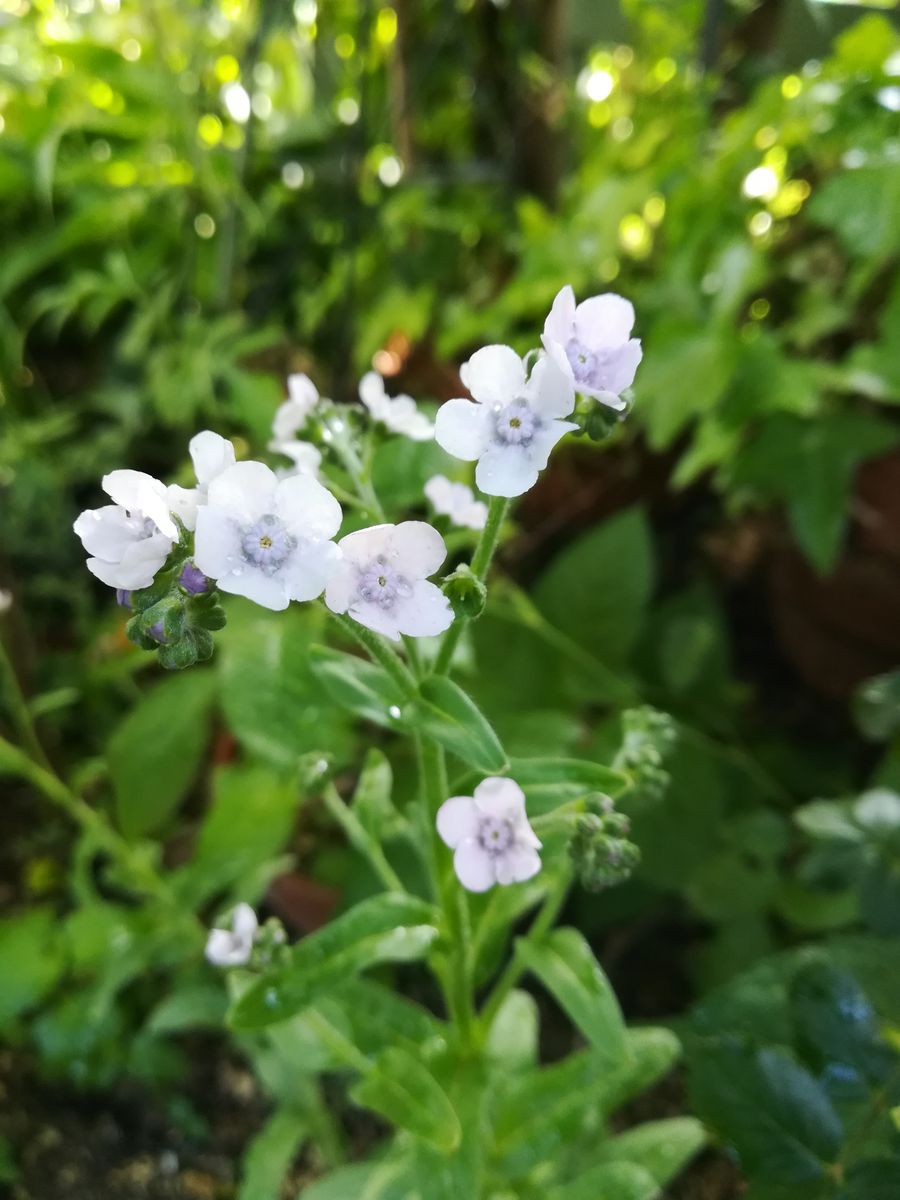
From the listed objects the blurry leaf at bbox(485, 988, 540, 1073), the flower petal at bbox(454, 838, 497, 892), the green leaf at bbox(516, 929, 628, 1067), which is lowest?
the blurry leaf at bbox(485, 988, 540, 1073)

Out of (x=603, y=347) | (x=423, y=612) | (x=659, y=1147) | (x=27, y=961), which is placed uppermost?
(x=603, y=347)

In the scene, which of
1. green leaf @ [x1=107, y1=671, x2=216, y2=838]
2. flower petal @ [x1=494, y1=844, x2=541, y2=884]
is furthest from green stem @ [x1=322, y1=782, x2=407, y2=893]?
green leaf @ [x1=107, y1=671, x2=216, y2=838]

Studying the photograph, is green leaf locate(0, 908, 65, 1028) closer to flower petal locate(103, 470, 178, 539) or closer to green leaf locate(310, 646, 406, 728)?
green leaf locate(310, 646, 406, 728)

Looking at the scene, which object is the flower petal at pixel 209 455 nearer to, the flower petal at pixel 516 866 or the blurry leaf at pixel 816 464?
the flower petal at pixel 516 866

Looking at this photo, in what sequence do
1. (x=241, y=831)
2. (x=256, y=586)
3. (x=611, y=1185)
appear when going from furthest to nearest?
(x=241, y=831)
(x=611, y=1185)
(x=256, y=586)

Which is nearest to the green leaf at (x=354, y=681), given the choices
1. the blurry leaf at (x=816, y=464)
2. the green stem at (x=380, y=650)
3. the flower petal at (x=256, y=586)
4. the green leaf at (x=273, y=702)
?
the green stem at (x=380, y=650)

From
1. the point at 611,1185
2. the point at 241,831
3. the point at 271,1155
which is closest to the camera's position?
the point at 611,1185

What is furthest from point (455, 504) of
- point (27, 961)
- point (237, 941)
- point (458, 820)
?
point (27, 961)

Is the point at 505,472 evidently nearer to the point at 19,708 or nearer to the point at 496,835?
the point at 496,835
